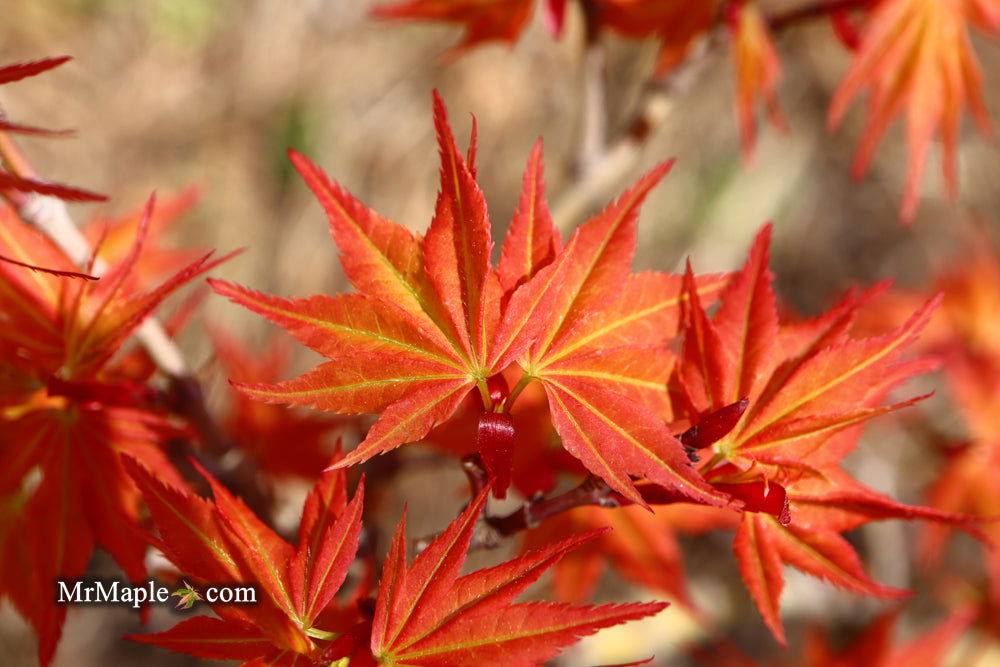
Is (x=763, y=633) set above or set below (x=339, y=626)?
below

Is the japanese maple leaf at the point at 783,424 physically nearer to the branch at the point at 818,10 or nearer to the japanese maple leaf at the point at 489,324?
the japanese maple leaf at the point at 489,324

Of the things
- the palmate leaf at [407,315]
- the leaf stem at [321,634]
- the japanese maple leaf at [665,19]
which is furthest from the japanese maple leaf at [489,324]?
the japanese maple leaf at [665,19]

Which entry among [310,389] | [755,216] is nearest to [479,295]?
[310,389]

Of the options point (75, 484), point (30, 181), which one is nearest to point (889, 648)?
point (75, 484)

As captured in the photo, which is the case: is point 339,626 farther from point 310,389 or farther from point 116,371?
point 116,371

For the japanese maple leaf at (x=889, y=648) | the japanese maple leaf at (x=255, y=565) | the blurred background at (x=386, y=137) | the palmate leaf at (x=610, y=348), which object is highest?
the blurred background at (x=386, y=137)

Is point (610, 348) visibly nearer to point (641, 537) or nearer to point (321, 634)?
point (321, 634)
